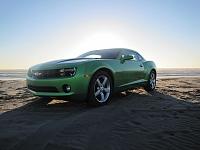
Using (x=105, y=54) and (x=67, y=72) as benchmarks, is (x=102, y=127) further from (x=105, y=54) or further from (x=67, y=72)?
(x=105, y=54)

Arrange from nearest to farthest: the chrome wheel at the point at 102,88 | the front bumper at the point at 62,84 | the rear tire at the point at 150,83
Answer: the front bumper at the point at 62,84 → the chrome wheel at the point at 102,88 → the rear tire at the point at 150,83

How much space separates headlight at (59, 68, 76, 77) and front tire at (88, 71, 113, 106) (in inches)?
16.6

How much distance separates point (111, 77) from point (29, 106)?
→ 187cm

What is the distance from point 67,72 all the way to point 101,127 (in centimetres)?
169

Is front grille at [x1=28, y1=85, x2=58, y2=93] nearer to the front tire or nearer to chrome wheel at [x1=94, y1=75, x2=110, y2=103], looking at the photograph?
the front tire

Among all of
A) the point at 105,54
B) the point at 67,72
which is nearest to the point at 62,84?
the point at 67,72

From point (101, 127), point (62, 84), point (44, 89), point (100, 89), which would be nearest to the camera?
point (101, 127)

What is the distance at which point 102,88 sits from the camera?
5379 mm

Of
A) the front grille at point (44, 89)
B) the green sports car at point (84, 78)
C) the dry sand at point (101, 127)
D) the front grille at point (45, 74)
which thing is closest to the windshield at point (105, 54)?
the green sports car at point (84, 78)

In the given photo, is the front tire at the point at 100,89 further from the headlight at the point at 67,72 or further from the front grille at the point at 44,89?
the front grille at the point at 44,89

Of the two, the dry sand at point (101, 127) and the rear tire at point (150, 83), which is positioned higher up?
the rear tire at point (150, 83)

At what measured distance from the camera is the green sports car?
4840 mm

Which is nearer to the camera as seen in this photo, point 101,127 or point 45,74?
point 101,127

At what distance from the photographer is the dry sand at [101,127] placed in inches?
113
